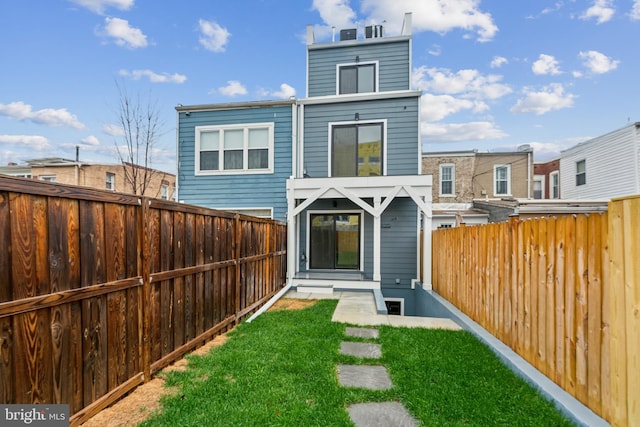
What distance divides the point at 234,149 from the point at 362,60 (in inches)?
194

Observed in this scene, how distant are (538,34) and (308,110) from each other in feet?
28.0

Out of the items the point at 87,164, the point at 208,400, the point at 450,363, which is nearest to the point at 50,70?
the point at 87,164

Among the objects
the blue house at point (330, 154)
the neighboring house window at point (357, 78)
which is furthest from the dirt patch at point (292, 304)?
the neighboring house window at point (357, 78)

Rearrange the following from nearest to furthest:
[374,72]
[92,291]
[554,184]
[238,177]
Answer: [92,291] → [238,177] → [374,72] → [554,184]

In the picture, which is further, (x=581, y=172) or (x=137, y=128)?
(x=581, y=172)

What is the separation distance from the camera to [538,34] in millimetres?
10508

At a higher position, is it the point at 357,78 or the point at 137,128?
the point at 357,78

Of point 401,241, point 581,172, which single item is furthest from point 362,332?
point 581,172

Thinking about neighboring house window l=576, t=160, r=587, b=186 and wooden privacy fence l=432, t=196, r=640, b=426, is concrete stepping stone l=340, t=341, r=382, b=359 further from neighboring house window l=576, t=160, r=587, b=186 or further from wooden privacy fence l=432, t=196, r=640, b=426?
neighboring house window l=576, t=160, r=587, b=186

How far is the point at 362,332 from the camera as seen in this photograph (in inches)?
178

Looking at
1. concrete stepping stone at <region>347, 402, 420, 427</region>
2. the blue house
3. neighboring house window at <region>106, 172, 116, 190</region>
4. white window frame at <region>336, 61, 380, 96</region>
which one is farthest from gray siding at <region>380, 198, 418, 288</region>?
neighboring house window at <region>106, 172, 116, 190</region>

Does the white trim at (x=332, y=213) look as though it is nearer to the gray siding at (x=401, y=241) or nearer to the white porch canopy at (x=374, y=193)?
the gray siding at (x=401, y=241)

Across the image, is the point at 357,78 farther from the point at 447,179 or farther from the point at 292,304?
the point at 447,179

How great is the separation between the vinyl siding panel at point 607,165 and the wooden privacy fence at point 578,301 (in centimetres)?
1275
